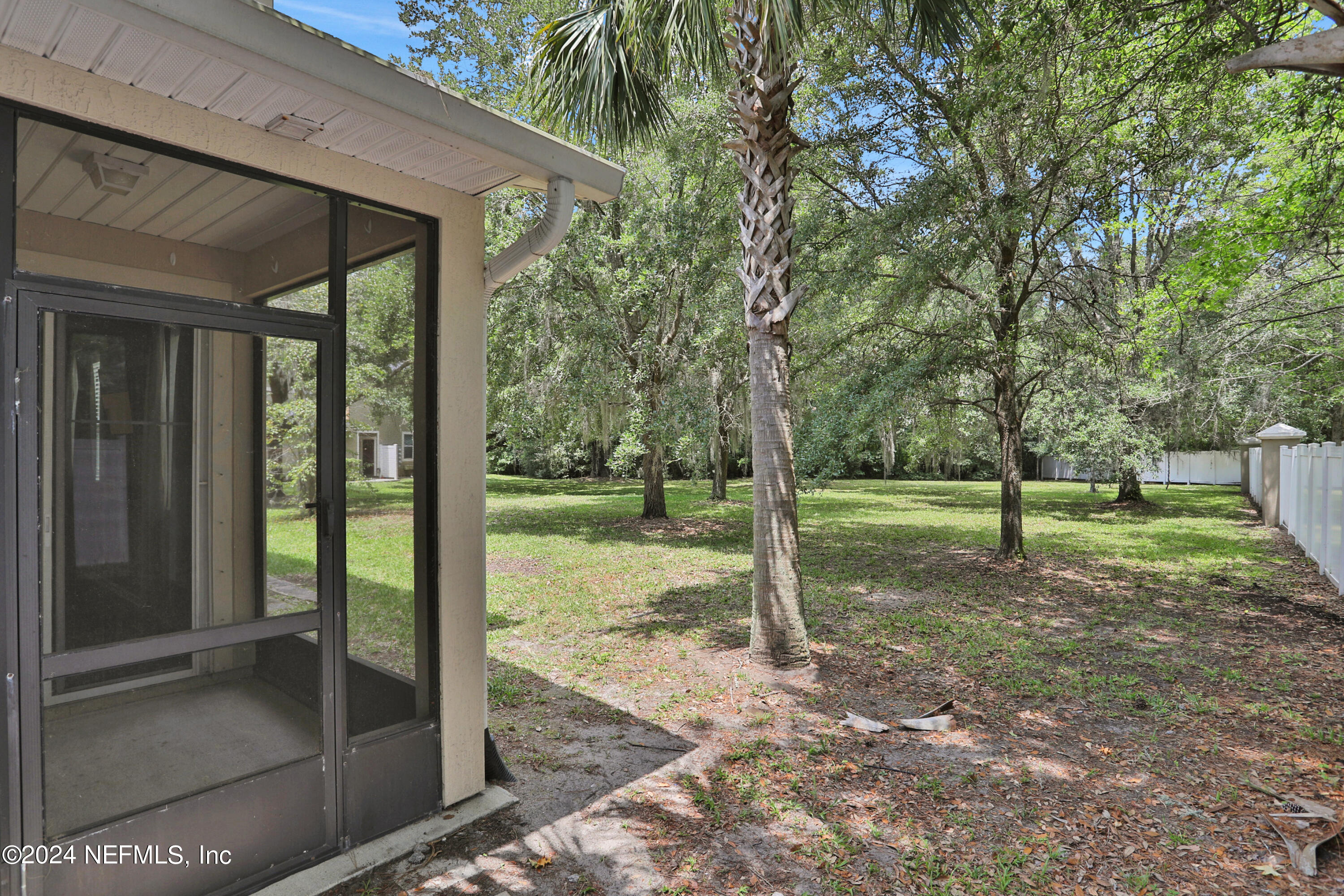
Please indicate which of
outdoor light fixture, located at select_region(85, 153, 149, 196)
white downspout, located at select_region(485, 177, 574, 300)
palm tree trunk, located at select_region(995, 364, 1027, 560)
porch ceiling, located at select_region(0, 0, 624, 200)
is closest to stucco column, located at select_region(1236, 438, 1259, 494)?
palm tree trunk, located at select_region(995, 364, 1027, 560)

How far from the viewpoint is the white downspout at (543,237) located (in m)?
2.93

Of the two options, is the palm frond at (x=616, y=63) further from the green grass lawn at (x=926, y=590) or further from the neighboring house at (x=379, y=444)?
the green grass lawn at (x=926, y=590)

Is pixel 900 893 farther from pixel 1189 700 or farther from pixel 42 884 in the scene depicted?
pixel 1189 700

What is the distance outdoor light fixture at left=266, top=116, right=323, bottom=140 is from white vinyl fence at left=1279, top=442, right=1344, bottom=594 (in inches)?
361

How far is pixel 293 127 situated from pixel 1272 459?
15746mm

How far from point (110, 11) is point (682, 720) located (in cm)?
408

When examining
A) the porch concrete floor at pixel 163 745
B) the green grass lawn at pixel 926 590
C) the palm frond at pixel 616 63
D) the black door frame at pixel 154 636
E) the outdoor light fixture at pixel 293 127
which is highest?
the palm frond at pixel 616 63

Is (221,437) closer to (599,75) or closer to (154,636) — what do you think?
(154,636)

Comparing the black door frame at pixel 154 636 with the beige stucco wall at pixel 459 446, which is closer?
the black door frame at pixel 154 636

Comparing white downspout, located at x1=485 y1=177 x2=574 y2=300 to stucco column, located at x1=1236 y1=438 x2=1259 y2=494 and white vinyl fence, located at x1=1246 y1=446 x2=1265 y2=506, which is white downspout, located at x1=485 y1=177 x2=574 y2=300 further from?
stucco column, located at x1=1236 y1=438 x2=1259 y2=494

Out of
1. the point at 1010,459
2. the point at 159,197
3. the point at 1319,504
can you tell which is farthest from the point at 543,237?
the point at 1319,504

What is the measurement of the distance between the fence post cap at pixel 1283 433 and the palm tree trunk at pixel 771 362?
11517 mm

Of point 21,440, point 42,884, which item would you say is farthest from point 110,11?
point 42,884

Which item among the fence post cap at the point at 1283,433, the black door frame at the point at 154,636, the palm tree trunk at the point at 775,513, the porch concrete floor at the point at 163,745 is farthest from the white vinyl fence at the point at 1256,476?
the porch concrete floor at the point at 163,745
